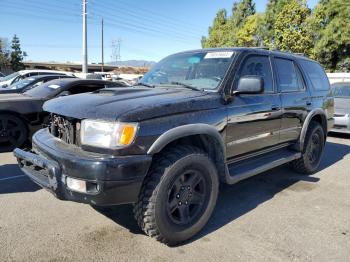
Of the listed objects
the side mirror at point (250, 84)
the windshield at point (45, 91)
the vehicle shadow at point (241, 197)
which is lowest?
the vehicle shadow at point (241, 197)

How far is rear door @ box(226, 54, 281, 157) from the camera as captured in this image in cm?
377

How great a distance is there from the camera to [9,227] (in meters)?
3.48

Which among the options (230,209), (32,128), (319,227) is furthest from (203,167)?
A: (32,128)

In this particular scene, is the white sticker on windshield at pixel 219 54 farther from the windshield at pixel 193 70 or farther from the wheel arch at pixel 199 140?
the wheel arch at pixel 199 140

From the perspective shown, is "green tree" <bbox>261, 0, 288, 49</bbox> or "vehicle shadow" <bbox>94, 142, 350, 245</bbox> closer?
"vehicle shadow" <bbox>94, 142, 350, 245</bbox>

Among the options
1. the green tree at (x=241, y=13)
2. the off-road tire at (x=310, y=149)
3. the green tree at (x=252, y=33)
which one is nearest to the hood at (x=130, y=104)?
the off-road tire at (x=310, y=149)

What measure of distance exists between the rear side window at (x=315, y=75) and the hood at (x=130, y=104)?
259 centimetres

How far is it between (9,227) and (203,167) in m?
2.01

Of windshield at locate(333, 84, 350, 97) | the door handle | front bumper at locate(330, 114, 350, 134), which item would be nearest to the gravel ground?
the door handle

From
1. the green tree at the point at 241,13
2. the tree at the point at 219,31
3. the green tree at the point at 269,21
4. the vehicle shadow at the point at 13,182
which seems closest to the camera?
the vehicle shadow at the point at 13,182

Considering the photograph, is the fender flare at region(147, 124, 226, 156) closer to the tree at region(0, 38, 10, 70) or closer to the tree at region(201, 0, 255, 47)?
the tree at region(201, 0, 255, 47)

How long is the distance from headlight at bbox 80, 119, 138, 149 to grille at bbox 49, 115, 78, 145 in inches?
9.7

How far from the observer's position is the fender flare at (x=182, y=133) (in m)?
2.95

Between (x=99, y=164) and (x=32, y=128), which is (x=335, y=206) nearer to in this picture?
(x=99, y=164)
